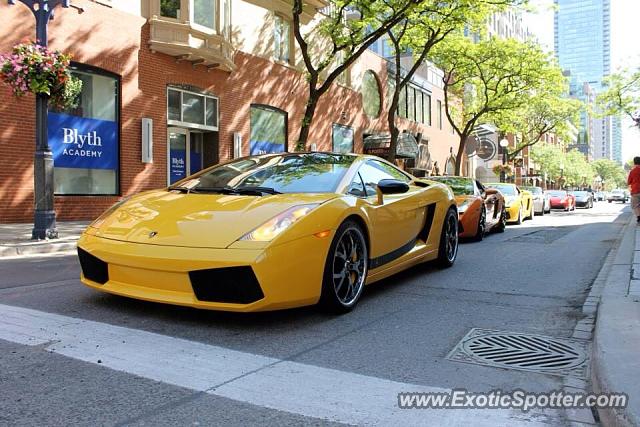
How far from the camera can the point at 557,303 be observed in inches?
213

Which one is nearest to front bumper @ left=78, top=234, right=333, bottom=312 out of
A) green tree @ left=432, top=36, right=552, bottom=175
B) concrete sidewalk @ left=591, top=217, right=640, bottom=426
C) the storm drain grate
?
the storm drain grate

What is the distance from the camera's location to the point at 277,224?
405cm

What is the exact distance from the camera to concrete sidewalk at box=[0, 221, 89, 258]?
8695 mm

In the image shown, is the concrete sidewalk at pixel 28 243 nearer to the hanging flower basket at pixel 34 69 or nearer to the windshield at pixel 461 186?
the hanging flower basket at pixel 34 69

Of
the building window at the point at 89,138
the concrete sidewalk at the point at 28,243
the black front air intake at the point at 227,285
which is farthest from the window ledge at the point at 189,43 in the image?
the black front air intake at the point at 227,285

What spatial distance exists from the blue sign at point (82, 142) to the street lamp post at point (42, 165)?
3.41 metres

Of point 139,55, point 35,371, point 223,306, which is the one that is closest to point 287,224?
point 223,306

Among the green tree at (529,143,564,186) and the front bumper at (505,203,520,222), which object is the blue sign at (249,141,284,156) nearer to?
the front bumper at (505,203,520,222)

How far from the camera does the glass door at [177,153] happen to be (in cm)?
1711

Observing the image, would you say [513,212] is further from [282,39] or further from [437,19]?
[282,39]

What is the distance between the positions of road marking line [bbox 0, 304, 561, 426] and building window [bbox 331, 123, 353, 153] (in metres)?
21.8

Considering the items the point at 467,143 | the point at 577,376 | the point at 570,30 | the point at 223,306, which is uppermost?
the point at 570,30

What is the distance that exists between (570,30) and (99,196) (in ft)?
603

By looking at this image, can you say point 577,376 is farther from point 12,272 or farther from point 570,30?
point 570,30
